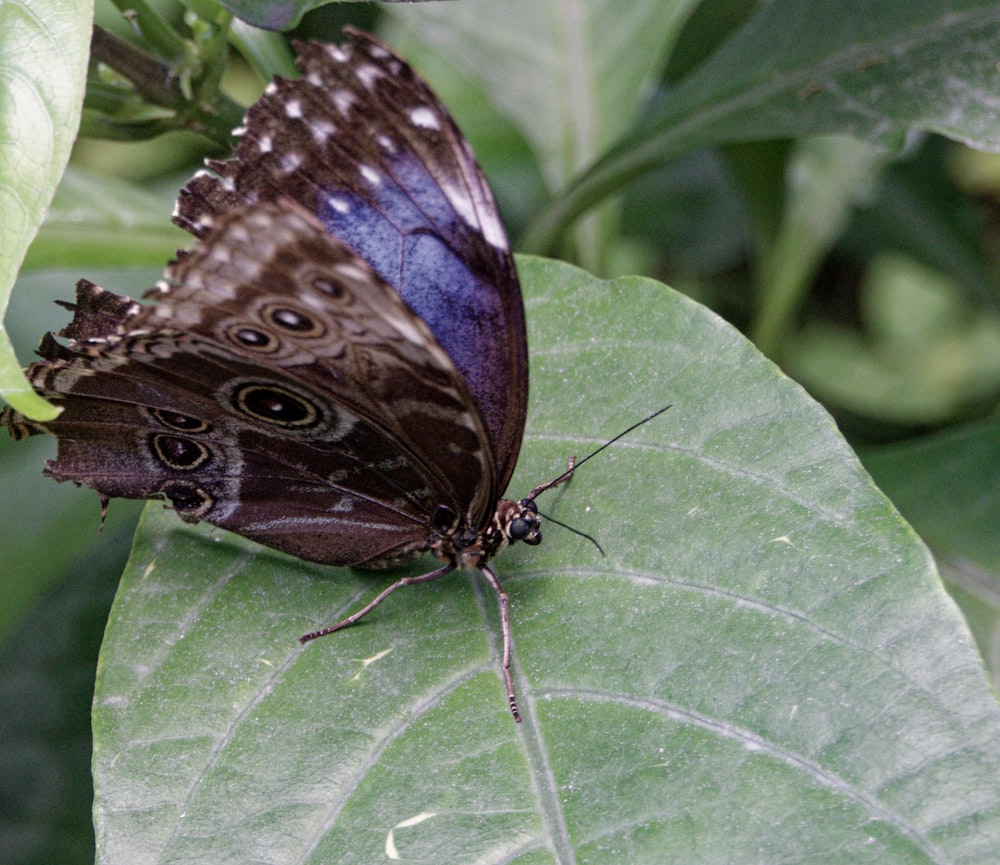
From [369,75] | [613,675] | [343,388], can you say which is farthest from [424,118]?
[613,675]

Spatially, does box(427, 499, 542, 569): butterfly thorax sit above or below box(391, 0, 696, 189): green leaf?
below

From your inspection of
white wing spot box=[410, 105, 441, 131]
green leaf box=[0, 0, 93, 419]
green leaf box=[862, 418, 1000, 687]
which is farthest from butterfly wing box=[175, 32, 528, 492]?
green leaf box=[862, 418, 1000, 687]

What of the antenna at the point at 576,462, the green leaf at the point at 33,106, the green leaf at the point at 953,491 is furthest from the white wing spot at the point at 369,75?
the green leaf at the point at 953,491

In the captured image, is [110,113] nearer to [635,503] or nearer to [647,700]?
[635,503]

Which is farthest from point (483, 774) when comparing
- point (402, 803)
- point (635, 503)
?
point (635, 503)

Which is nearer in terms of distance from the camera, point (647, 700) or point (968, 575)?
point (647, 700)

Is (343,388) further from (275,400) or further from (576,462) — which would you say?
(576,462)

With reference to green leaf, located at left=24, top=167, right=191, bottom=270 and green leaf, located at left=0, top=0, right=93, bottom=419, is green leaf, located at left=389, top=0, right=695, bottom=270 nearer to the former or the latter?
green leaf, located at left=24, top=167, right=191, bottom=270
